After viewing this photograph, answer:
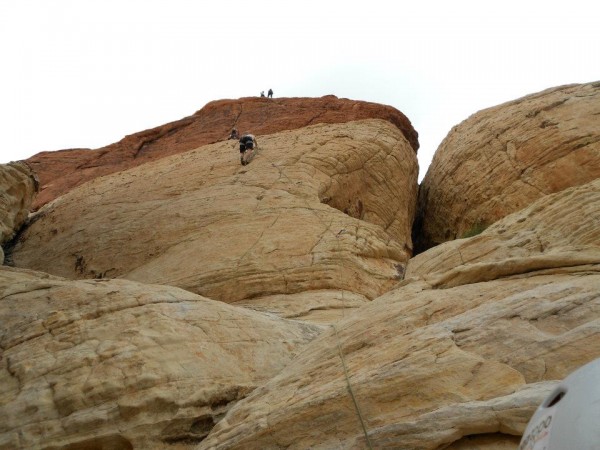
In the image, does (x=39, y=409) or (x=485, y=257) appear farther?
(x=485, y=257)

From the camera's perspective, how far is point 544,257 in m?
8.21

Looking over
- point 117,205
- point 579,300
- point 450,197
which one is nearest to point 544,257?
point 579,300

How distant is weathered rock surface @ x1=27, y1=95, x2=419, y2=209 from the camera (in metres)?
23.3

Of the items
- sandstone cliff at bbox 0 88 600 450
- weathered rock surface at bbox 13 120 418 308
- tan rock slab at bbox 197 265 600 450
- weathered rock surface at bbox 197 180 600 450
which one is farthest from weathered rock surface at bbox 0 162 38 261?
tan rock slab at bbox 197 265 600 450

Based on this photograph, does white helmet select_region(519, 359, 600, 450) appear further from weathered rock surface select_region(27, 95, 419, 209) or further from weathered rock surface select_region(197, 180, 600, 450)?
weathered rock surface select_region(27, 95, 419, 209)

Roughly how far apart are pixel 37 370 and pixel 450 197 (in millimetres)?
13330

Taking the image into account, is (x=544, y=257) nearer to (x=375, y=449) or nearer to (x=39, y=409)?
(x=375, y=449)

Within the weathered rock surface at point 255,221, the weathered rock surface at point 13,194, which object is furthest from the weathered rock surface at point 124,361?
the weathered rock surface at point 13,194

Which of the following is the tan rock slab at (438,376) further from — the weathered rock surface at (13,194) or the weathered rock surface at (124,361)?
the weathered rock surface at (13,194)

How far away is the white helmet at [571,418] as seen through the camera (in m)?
2.42

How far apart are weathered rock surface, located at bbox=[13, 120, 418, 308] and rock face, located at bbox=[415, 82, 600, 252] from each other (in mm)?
1215

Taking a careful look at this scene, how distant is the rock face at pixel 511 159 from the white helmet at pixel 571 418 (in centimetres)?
1359

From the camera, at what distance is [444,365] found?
6379 mm

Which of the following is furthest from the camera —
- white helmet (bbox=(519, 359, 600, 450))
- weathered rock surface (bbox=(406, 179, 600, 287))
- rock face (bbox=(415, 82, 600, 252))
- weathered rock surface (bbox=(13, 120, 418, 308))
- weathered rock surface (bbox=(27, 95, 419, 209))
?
weathered rock surface (bbox=(27, 95, 419, 209))
